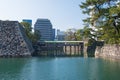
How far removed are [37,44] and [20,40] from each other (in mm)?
30673

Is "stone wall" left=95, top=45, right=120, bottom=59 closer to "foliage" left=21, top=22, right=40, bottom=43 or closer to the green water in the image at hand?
the green water

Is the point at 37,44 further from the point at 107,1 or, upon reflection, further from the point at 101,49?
the point at 107,1

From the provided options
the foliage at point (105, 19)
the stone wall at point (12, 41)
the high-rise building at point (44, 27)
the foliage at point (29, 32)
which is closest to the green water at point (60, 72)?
the foliage at point (105, 19)

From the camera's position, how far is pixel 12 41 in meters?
60.2

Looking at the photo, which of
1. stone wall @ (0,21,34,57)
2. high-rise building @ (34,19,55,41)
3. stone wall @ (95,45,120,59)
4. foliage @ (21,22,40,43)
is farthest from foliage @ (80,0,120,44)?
high-rise building @ (34,19,55,41)

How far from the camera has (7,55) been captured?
2239 inches

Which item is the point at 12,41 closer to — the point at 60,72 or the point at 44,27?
the point at 60,72

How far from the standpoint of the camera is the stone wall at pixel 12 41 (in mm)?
57844

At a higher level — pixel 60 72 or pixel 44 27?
pixel 44 27

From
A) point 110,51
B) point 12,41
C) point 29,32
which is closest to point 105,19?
point 110,51

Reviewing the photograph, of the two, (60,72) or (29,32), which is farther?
(29,32)

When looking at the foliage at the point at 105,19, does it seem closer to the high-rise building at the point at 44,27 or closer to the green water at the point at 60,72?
the green water at the point at 60,72

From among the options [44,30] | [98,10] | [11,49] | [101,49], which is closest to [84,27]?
[98,10]

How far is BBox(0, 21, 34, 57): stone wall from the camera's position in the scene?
190 ft
